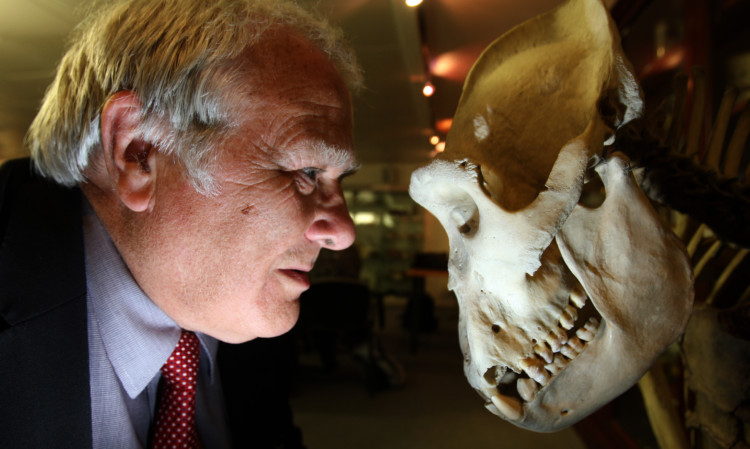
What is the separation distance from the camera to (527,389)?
66cm

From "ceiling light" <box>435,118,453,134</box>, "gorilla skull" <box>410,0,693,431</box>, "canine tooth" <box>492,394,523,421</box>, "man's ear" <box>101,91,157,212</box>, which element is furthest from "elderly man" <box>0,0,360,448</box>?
"ceiling light" <box>435,118,453,134</box>

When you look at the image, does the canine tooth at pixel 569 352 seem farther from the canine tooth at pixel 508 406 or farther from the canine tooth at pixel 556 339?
the canine tooth at pixel 508 406

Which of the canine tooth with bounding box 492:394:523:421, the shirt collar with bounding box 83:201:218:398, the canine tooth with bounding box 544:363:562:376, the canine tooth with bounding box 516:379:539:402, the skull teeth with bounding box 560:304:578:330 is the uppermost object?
the shirt collar with bounding box 83:201:218:398

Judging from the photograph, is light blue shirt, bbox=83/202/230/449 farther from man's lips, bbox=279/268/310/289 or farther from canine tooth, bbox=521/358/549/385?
canine tooth, bbox=521/358/549/385

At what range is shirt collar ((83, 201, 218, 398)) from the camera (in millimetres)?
766

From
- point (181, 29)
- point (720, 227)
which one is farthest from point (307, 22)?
point (720, 227)

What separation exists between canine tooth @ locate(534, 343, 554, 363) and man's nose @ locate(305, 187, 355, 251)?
44cm

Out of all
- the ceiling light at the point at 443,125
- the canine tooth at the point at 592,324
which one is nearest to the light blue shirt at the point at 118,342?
the canine tooth at the point at 592,324

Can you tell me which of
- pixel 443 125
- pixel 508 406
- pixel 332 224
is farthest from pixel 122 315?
pixel 443 125

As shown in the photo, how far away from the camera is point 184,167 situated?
2.43ft

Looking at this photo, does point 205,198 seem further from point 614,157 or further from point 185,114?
point 614,157

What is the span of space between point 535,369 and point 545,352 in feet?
0.11

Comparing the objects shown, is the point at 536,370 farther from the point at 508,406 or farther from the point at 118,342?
the point at 118,342

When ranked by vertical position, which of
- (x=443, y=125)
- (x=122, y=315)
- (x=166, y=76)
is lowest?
(x=122, y=315)
